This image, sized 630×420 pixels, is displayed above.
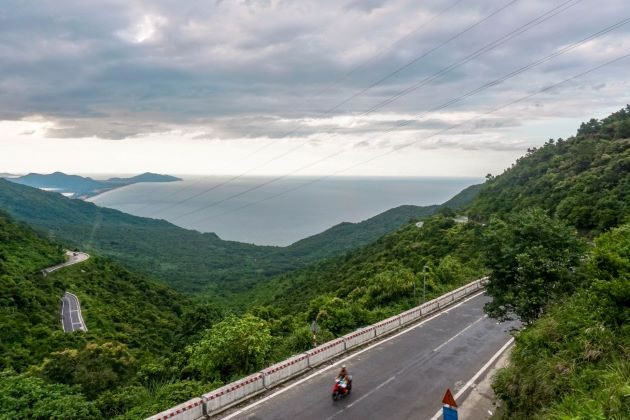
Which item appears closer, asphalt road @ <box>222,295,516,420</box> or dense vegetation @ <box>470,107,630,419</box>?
dense vegetation @ <box>470,107,630,419</box>

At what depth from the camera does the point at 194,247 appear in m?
173

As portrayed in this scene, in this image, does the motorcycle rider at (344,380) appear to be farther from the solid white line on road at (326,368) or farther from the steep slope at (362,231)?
the steep slope at (362,231)

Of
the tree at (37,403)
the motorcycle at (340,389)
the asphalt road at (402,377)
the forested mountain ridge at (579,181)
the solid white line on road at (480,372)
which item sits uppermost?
the forested mountain ridge at (579,181)

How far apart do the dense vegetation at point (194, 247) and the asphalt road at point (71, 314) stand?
152 feet

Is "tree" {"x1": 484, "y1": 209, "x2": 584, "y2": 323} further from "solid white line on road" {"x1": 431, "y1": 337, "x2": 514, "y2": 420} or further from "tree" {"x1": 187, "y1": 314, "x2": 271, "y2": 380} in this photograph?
"tree" {"x1": 187, "y1": 314, "x2": 271, "y2": 380}

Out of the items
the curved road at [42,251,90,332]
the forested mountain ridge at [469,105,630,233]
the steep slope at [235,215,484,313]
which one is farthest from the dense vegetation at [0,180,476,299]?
the forested mountain ridge at [469,105,630,233]

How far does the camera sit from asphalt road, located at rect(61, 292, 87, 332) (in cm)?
4553

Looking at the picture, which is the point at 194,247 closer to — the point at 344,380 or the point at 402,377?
the point at 402,377

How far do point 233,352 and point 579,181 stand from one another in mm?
57089

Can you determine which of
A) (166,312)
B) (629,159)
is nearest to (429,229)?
(629,159)

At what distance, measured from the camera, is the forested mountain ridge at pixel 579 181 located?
145 ft

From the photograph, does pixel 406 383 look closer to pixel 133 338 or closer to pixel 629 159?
pixel 133 338

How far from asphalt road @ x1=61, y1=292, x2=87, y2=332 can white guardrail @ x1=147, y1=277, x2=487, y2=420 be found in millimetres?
36425

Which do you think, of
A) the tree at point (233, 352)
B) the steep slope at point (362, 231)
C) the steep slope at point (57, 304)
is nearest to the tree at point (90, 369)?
the tree at point (233, 352)
